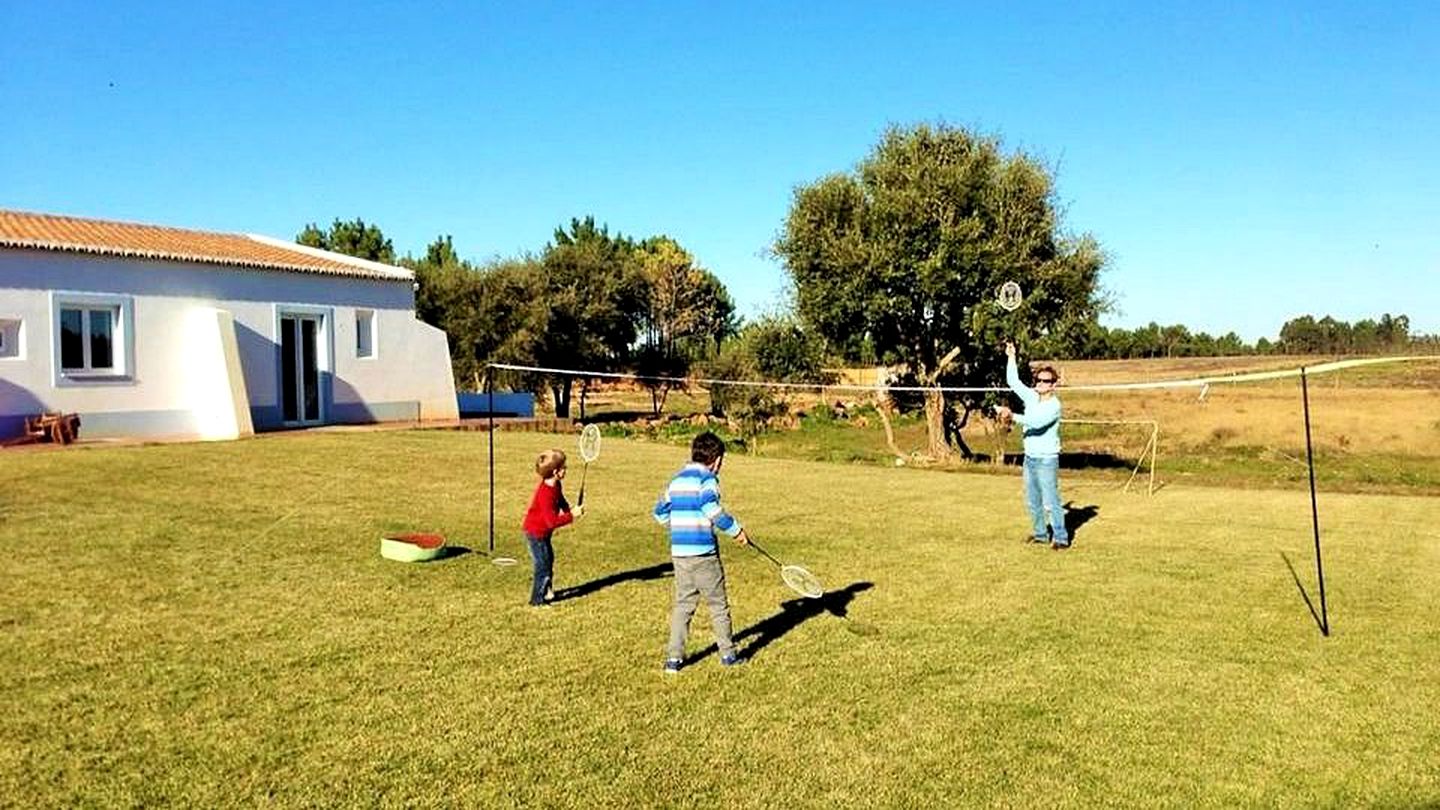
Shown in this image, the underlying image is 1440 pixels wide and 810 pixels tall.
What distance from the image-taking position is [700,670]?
7.41 meters

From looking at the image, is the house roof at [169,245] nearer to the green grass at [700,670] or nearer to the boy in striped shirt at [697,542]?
the green grass at [700,670]

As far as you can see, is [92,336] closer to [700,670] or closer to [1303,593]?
[700,670]

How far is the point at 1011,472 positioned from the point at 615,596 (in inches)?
641

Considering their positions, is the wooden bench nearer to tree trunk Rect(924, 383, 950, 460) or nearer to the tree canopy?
the tree canopy

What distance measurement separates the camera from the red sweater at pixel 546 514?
365 inches

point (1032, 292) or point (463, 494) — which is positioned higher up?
point (1032, 292)

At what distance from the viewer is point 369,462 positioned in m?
18.7

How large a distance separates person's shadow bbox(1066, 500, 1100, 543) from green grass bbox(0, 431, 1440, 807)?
705mm

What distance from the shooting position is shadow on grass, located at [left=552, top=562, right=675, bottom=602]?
9.74 meters

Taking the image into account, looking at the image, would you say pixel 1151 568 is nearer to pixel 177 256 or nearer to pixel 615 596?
pixel 615 596

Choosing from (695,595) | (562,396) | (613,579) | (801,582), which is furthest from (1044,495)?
(562,396)

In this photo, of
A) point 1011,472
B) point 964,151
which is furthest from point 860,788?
point 964,151

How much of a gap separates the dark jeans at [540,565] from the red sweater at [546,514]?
58mm

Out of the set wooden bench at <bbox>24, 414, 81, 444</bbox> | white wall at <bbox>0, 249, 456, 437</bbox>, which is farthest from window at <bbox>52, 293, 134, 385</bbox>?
wooden bench at <bbox>24, 414, 81, 444</bbox>
